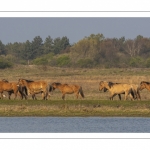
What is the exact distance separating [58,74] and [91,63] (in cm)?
1733

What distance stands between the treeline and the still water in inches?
1319

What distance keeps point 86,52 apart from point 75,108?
50.7m

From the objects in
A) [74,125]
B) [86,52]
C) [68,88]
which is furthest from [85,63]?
[74,125]

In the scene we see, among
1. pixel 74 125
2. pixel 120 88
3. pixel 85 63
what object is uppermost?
pixel 85 63

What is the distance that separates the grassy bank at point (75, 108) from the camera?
2570 cm

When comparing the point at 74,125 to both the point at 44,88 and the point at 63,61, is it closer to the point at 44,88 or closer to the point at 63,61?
the point at 44,88

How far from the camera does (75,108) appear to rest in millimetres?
26109

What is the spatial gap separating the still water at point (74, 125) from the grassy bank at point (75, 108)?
0.76 meters

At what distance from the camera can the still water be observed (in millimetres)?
21672

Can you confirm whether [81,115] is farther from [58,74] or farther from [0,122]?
[58,74]

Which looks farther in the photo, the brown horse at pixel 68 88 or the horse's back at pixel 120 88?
the brown horse at pixel 68 88

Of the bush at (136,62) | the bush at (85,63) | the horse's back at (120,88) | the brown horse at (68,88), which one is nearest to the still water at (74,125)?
the horse's back at (120,88)

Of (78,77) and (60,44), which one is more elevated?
(60,44)

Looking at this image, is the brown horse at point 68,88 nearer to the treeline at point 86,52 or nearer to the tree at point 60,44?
the treeline at point 86,52
